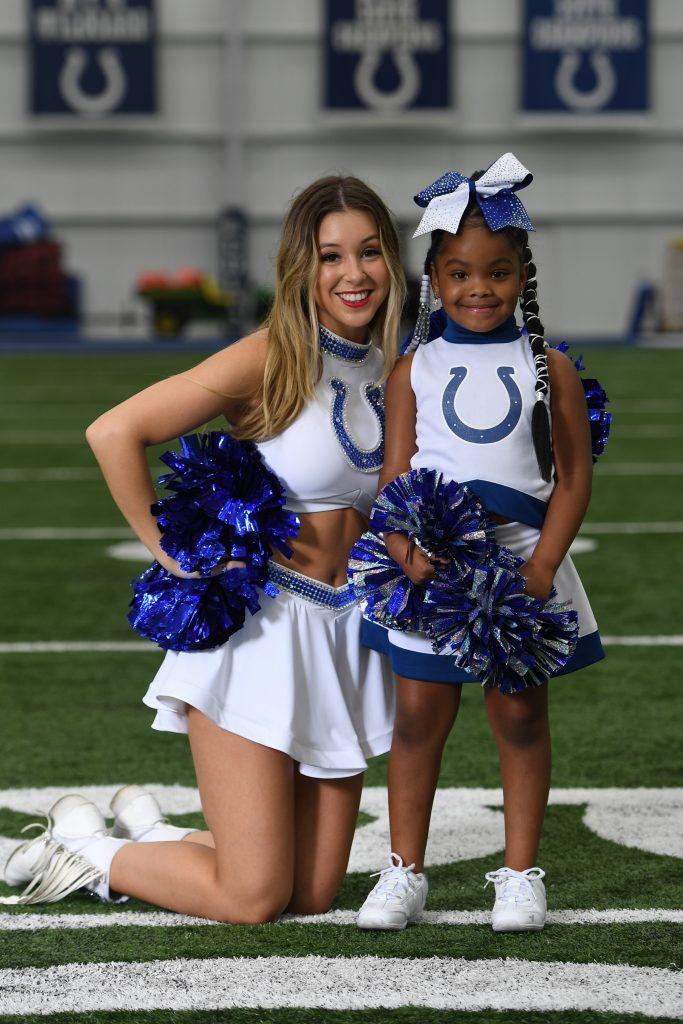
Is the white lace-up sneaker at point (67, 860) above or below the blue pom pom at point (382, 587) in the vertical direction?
below

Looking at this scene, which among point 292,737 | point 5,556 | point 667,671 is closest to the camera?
point 292,737

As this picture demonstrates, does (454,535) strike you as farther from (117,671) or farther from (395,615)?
(117,671)

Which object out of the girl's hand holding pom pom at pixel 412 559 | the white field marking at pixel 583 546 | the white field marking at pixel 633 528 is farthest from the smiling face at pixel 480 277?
the white field marking at pixel 633 528

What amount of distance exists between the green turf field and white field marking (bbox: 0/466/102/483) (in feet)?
8.05

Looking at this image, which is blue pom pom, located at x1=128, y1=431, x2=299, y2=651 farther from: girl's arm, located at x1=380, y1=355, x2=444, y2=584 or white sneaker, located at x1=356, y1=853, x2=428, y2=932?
white sneaker, located at x1=356, y1=853, x2=428, y2=932

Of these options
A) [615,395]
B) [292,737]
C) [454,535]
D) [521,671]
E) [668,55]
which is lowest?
[615,395]

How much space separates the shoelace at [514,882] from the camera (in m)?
2.39

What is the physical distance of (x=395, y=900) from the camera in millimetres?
2416

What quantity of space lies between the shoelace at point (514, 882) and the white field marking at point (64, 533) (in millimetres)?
4524

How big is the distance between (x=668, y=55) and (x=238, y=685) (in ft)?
82.1

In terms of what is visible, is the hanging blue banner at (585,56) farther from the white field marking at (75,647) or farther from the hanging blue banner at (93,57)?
the white field marking at (75,647)

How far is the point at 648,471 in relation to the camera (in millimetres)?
8898

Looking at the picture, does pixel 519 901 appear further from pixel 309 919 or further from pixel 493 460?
pixel 493 460

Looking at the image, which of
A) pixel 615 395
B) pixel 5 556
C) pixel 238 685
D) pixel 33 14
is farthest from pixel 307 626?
pixel 33 14
